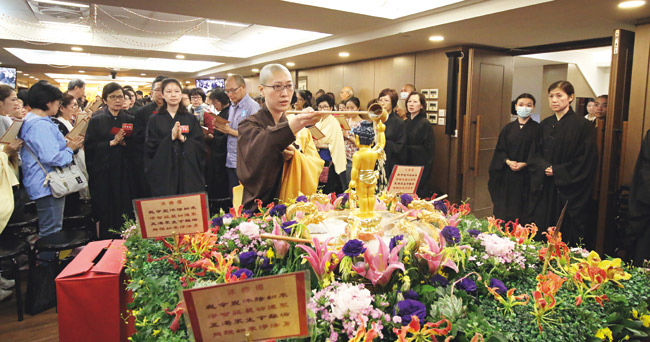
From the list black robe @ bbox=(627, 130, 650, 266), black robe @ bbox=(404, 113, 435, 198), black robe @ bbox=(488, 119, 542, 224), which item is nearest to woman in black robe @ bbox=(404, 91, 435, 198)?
black robe @ bbox=(404, 113, 435, 198)

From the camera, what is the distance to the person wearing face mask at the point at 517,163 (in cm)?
377

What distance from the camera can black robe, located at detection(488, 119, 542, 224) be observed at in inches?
149

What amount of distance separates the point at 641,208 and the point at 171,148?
363 cm

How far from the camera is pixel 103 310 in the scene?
65.5 inches

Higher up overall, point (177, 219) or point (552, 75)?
point (552, 75)

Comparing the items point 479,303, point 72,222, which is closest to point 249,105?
point 72,222

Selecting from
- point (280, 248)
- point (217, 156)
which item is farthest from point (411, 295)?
point (217, 156)

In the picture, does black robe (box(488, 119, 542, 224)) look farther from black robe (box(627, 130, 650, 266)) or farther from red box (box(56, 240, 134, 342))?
red box (box(56, 240, 134, 342))

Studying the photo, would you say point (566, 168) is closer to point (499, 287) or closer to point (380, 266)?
point (499, 287)

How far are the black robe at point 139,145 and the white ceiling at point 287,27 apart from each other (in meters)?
0.96

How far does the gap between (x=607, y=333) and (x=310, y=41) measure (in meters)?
5.59

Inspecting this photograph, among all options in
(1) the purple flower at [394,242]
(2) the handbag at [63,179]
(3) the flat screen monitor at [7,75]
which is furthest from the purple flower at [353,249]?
(3) the flat screen monitor at [7,75]

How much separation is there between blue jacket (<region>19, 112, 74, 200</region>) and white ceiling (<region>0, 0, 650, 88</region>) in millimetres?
1322

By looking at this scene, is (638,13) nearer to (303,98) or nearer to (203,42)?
(303,98)
